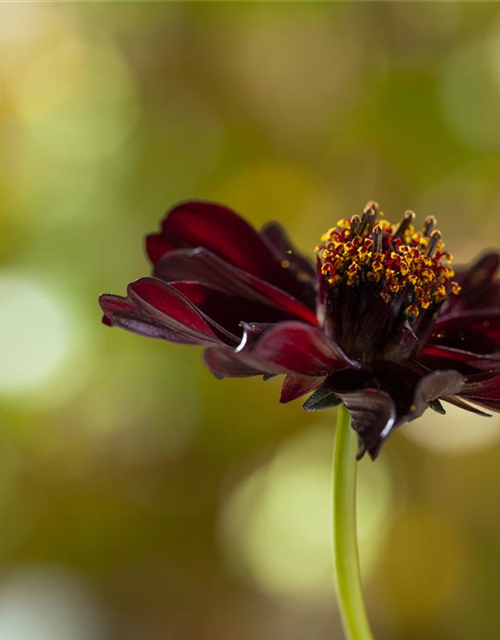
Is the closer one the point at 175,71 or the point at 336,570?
the point at 336,570

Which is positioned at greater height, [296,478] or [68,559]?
[296,478]

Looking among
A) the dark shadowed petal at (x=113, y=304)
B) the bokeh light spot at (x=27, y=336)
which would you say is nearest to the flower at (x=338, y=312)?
the dark shadowed petal at (x=113, y=304)

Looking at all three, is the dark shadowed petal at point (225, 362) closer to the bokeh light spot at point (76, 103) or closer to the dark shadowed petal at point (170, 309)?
the dark shadowed petal at point (170, 309)

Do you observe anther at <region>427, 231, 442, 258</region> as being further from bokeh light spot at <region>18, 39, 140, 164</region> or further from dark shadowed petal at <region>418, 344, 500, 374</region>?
bokeh light spot at <region>18, 39, 140, 164</region>

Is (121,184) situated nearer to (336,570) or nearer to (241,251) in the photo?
(241,251)

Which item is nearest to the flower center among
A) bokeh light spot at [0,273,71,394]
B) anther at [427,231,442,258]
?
anther at [427,231,442,258]

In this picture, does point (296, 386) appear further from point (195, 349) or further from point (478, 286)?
point (195, 349)

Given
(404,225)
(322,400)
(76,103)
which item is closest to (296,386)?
(322,400)

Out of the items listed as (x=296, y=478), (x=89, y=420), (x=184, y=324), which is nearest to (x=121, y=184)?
(x=89, y=420)
